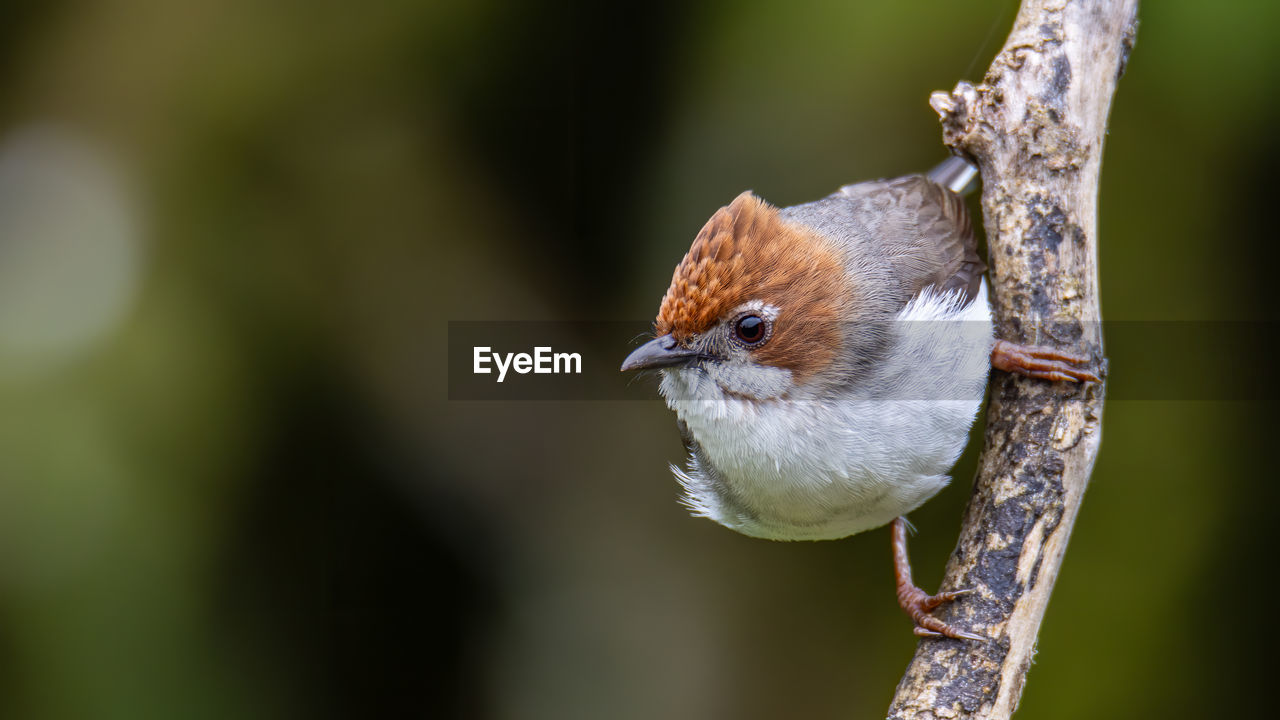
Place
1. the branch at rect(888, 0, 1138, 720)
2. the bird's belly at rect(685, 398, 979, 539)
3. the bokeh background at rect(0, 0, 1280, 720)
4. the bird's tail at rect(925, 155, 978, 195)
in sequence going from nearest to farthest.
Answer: the branch at rect(888, 0, 1138, 720) < the bird's belly at rect(685, 398, 979, 539) < the bird's tail at rect(925, 155, 978, 195) < the bokeh background at rect(0, 0, 1280, 720)

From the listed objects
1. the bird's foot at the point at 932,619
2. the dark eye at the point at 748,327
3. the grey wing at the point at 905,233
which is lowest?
the bird's foot at the point at 932,619

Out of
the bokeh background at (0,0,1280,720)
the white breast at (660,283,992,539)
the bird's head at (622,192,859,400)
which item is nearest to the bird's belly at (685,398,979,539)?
the white breast at (660,283,992,539)

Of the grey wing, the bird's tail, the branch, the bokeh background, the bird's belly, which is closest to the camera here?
the branch

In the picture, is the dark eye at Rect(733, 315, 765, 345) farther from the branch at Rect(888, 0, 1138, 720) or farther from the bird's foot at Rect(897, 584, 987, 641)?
the bird's foot at Rect(897, 584, 987, 641)

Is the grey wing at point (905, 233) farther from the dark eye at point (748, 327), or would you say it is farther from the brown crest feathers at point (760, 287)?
the dark eye at point (748, 327)

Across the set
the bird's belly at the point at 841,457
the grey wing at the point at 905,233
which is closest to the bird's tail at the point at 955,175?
the grey wing at the point at 905,233
